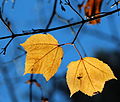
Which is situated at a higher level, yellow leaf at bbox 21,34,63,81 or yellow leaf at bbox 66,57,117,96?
yellow leaf at bbox 21,34,63,81

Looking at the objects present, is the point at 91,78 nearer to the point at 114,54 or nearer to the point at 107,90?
the point at 107,90

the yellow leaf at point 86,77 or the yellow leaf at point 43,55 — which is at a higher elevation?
the yellow leaf at point 43,55

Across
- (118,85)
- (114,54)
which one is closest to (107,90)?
(118,85)
